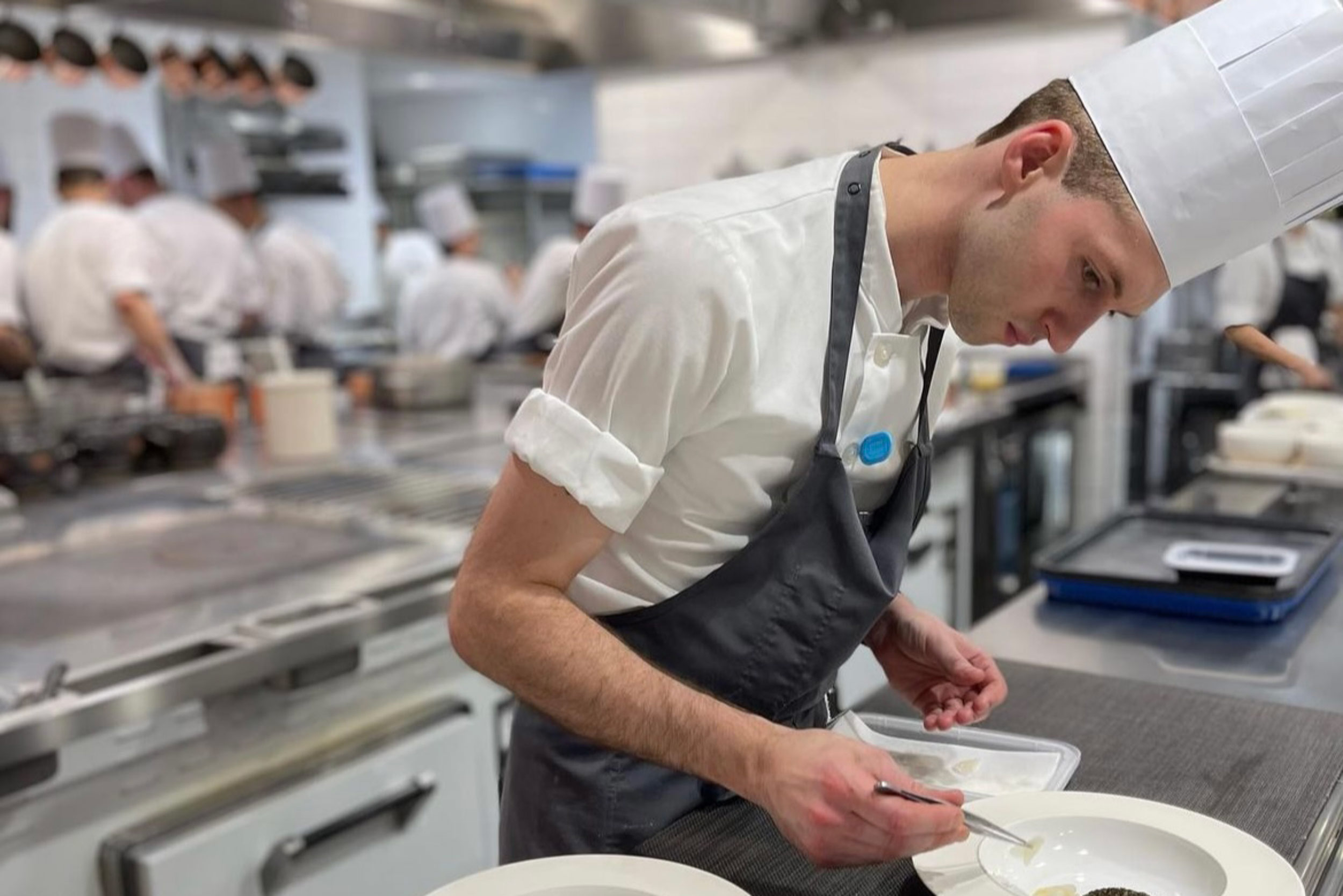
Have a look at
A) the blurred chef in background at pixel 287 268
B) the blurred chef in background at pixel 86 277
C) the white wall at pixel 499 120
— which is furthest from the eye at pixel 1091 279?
the white wall at pixel 499 120

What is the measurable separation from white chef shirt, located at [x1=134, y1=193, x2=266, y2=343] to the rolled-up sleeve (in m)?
4.96

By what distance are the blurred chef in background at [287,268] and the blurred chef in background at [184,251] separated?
0.75 ft

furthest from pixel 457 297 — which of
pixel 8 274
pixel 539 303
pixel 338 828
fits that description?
pixel 338 828

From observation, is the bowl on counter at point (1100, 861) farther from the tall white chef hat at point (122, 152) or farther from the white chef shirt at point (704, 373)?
the tall white chef hat at point (122, 152)

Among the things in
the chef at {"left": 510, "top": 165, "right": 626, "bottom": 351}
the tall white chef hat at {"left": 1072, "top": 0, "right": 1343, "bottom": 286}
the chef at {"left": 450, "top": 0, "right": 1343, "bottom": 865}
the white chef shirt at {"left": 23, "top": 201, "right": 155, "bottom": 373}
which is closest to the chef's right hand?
the chef at {"left": 450, "top": 0, "right": 1343, "bottom": 865}

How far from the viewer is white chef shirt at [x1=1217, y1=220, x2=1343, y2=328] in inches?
215

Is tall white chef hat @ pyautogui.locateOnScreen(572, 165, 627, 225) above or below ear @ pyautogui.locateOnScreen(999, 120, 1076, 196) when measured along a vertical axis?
below

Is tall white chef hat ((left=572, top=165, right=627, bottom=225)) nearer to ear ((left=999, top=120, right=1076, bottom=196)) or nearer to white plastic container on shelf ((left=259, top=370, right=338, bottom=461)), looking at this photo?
white plastic container on shelf ((left=259, top=370, right=338, bottom=461))

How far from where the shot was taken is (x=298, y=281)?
6922 mm

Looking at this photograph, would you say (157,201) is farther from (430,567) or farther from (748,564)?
(748,564)

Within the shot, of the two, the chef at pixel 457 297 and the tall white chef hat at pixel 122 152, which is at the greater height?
the tall white chef hat at pixel 122 152

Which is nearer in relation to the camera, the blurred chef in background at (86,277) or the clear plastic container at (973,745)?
the clear plastic container at (973,745)

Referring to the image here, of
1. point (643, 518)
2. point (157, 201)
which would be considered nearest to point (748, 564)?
point (643, 518)

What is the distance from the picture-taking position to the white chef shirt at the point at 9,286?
4891 mm
